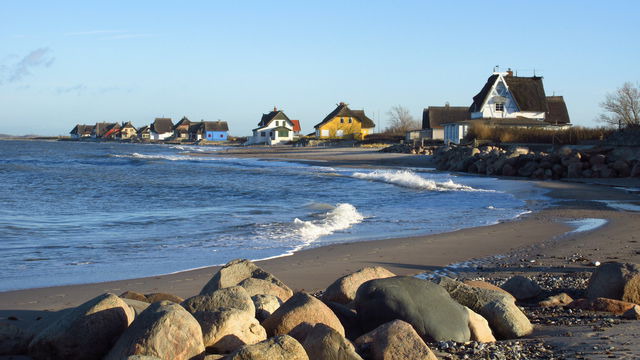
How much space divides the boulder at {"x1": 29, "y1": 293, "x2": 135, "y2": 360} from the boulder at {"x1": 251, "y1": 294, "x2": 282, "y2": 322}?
3.60 feet

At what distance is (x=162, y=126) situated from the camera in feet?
512

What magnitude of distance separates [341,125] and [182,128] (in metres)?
69.1

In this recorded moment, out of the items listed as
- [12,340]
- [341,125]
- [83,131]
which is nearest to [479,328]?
[12,340]

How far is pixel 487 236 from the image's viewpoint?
40.5ft

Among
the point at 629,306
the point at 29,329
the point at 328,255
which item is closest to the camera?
the point at 29,329

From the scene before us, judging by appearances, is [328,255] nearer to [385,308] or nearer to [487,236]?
[487,236]

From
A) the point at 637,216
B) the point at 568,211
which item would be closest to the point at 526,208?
the point at 568,211

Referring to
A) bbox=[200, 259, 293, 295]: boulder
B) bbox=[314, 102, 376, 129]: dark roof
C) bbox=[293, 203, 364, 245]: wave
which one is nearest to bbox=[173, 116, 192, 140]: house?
bbox=[314, 102, 376, 129]: dark roof

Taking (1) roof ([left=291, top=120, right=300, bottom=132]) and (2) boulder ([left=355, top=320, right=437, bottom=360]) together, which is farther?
(1) roof ([left=291, top=120, right=300, bottom=132])

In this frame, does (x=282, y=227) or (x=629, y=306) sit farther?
(x=282, y=227)

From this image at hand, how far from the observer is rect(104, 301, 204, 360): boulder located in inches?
170

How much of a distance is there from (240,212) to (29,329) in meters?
12.0

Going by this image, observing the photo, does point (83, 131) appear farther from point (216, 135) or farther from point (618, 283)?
point (618, 283)

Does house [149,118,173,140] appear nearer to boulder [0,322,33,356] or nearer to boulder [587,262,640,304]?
boulder [587,262,640,304]
